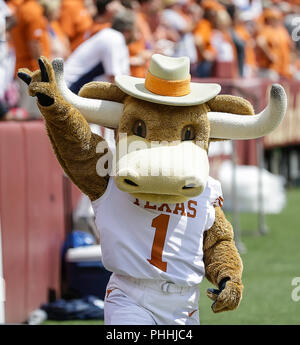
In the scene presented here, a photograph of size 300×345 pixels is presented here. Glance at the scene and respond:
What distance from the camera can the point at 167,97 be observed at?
350 cm

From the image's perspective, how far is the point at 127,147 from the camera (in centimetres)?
350

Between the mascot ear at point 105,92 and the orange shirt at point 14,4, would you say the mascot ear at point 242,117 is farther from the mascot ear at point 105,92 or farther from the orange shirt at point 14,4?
the orange shirt at point 14,4

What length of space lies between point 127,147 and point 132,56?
5462 mm

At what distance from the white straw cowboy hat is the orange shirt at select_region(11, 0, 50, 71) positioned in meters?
4.77

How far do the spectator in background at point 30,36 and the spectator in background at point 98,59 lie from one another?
0.75m

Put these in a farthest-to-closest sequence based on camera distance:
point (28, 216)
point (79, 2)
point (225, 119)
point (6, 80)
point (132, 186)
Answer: point (79, 2) < point (6, 80) < point (28, 216) < point (225, 119) < point (132, 186)

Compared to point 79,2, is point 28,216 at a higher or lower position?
lower

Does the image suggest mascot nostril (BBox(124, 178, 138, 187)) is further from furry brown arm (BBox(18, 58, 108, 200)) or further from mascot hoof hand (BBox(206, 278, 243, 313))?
mascot hoof hand (BBox(206, 278, 243, 313))

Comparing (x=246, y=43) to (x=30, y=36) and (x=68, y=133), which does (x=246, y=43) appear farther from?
(x=68, y=133)

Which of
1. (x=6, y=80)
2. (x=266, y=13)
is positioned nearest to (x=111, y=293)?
(x=6, y=80)

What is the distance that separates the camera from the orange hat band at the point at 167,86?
3518 millimetres

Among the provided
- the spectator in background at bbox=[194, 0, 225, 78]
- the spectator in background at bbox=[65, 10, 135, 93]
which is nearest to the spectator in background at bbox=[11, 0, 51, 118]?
the spectator in background at bbox=[65, 10, 135, 93]

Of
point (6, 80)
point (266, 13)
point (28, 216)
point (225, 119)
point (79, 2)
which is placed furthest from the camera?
point (266, 13)

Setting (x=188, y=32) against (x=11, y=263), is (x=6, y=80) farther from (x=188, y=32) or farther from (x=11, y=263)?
(x=188, y=32)
